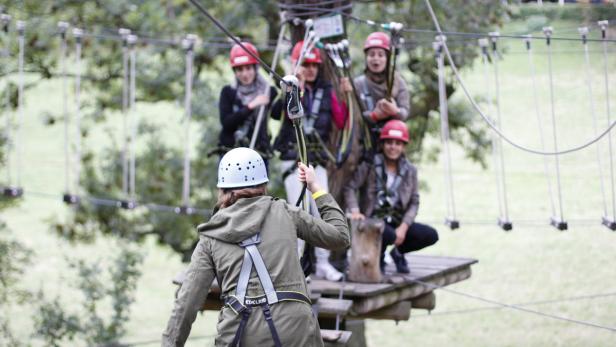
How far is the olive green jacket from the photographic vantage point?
12.0 ft

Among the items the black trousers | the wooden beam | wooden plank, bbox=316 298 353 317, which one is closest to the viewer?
wooden plank, bbox=316 298 353 317

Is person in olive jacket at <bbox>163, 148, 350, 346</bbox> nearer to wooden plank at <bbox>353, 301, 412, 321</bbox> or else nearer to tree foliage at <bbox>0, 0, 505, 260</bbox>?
wooden plank at <bbox>353, 301, 412, 321</bbox>

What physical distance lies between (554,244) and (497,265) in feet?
3.68

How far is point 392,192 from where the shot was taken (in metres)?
5.94

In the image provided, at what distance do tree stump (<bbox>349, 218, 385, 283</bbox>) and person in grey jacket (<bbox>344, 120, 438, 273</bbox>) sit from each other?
7 cm

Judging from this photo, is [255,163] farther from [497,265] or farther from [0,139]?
[497,265]

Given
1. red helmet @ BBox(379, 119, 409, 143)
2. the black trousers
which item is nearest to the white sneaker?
the black trousers

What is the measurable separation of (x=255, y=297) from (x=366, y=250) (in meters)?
2.28

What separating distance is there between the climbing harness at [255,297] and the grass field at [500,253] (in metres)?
8.22

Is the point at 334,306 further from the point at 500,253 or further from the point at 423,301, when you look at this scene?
the point at 500,253

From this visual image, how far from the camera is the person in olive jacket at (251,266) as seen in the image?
3664 mm

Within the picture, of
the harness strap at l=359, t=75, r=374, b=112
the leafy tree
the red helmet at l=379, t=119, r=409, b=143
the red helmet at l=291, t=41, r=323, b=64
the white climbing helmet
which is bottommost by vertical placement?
the leafy tree

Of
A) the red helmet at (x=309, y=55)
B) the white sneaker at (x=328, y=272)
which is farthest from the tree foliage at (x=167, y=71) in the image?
the white sneaker at (x=328, y=272)

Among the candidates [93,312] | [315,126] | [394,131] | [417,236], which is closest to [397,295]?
[417,236]
